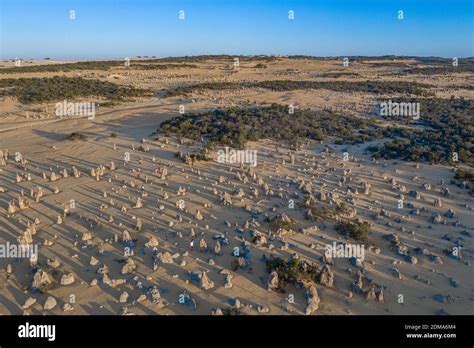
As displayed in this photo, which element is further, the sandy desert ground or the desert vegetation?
the desert vegetation

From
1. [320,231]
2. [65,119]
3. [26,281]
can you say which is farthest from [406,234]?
[65,119]

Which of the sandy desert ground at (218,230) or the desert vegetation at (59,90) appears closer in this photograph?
the sandy desert ground at (218,230)

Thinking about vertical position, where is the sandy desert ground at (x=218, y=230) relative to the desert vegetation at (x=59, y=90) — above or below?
below

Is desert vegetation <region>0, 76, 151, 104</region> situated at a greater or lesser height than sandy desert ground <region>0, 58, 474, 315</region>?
greater

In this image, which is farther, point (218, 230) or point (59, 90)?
point (59, 90)

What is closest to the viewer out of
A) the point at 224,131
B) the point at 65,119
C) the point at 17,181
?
the point at 17,181

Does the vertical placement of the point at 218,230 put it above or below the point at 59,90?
below

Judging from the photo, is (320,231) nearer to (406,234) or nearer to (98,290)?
(406,234)
